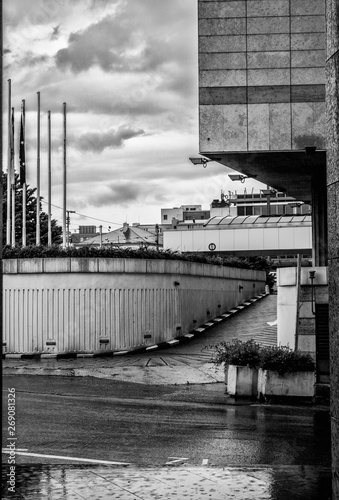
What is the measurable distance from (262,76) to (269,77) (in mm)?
208

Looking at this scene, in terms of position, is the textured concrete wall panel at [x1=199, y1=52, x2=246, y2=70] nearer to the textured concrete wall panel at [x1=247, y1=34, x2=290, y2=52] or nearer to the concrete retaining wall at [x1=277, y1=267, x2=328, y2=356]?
the textured concrete wall panel at [x1=247, y1=34, x2=290, y2=52]

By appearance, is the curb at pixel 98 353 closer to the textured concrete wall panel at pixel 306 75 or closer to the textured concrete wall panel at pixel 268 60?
the textured concrete wall panel at pixel 268 60

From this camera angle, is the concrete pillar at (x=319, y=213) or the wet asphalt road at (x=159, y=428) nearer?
the wet asphalt road at (x=159, y=428)

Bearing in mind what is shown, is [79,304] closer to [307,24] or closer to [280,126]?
[280,126]

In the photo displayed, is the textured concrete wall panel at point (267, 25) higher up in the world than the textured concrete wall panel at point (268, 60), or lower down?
higher up

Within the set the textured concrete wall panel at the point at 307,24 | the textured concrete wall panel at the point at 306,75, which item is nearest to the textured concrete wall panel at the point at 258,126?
the textured concrete wall panel at the point at 306,75

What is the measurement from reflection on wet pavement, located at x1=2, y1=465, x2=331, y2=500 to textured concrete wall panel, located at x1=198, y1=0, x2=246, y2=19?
641 inches

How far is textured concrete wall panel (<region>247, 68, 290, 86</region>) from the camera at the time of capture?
23469 millimetres

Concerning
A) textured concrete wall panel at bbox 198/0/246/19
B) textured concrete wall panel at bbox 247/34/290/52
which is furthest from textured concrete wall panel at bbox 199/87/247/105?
textured concrete wall panel at bbox 198/0/246/19

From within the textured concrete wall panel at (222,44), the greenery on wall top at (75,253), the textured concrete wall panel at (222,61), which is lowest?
the greenery on wall top at (75,253)

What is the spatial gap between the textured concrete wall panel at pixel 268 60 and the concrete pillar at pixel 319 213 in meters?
5.21

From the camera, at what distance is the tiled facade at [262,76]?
23281 millimetres

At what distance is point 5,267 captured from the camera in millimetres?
26734

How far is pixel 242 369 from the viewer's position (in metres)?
18.5
